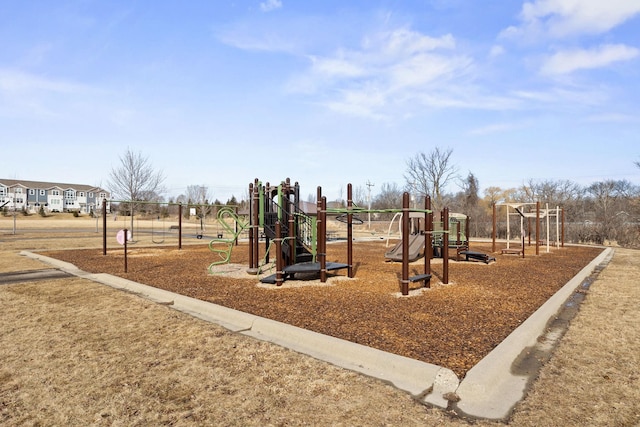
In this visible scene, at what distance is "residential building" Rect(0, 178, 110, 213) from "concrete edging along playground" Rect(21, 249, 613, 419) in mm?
88429

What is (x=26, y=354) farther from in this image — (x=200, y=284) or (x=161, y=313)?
(x=200, y=284)

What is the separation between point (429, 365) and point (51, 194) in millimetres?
107698

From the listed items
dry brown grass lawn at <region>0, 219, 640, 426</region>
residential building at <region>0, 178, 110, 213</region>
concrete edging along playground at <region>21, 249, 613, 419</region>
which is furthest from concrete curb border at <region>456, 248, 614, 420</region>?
residential building at <region>0, 178, 110, 213</region>

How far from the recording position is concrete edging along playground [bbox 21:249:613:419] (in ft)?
10.3

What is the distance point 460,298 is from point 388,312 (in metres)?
1.84

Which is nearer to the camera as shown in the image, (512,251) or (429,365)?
(429,365)

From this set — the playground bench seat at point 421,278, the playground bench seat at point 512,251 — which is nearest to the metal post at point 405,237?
the playground bench seat at point 421,278

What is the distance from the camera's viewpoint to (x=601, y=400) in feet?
10.2

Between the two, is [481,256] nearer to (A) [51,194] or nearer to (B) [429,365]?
(B) [429,365]

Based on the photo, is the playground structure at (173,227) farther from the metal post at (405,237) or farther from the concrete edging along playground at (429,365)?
the concrete edging along playground at (429,365)

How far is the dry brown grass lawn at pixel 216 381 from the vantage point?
2.82m

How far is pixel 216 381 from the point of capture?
3408 mm

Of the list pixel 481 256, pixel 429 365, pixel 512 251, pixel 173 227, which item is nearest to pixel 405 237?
pixel 429 365

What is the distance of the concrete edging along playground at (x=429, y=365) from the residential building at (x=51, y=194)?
88.4 meters
